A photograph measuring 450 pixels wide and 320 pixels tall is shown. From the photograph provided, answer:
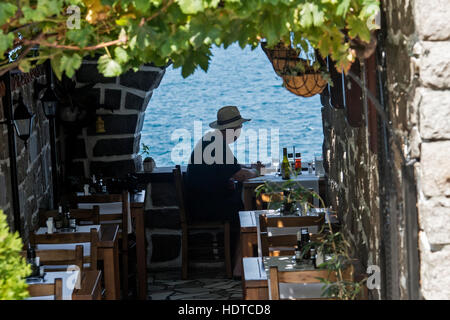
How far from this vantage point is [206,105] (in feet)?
54.0

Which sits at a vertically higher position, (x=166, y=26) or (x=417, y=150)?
(x=166, y=26)

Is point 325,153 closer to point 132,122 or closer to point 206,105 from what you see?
point 132,122

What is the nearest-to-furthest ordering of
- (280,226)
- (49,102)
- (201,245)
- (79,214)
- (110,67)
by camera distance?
(110,67) → (280,226) → (79,214) → (49,102) → (201,245)

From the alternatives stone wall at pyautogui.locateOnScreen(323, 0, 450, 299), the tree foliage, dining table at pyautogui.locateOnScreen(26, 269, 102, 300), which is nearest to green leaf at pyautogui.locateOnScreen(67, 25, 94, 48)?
the tree foliage

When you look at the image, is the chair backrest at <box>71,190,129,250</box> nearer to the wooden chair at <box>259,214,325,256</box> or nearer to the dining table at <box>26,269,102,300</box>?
the wooden chair at <box>259,214,325,256</box>

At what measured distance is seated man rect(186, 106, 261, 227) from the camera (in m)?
6.89

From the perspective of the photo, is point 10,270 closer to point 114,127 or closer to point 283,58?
point 283,58

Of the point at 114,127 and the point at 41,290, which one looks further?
the point at 114,127

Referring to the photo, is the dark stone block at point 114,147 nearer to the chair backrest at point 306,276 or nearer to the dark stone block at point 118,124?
the dark stone block at point 118,124

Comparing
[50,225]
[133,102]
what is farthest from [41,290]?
[133,102]

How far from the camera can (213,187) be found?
23.2 feet

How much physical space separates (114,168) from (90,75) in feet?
3.06

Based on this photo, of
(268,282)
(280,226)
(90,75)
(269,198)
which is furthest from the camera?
(90,75)

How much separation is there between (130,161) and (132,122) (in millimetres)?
392
